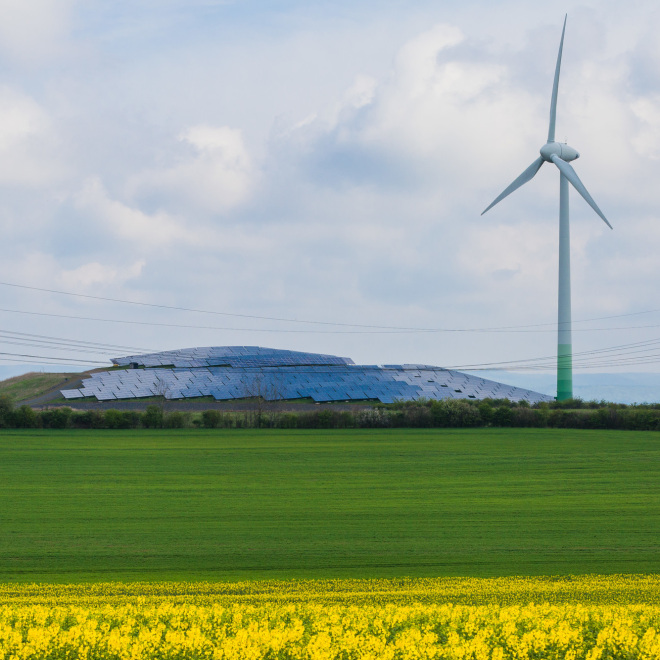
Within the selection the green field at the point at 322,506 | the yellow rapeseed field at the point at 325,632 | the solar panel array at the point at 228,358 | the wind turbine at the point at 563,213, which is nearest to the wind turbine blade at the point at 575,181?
the wind turbine at the point at 563,213

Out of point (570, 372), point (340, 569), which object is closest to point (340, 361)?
point (570, 372)

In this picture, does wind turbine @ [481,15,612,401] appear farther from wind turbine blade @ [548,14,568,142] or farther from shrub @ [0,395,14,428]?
shrub @ [0,395,14,428]

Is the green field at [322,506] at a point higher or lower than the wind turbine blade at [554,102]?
lower

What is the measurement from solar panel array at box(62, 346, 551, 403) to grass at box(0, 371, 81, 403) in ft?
22.6

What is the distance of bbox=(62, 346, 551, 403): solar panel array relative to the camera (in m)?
108

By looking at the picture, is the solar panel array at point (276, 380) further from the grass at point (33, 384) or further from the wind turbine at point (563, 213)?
the wind turbine at point (563, 213)

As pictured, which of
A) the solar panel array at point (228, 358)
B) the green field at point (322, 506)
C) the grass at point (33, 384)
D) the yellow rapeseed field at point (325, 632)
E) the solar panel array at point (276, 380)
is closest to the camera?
the yellow rapeseed field at point (325, 632)

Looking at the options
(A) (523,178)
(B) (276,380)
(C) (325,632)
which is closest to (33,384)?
(B) (276,380)

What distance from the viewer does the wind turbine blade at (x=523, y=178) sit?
296ft

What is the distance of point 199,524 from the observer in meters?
34.9

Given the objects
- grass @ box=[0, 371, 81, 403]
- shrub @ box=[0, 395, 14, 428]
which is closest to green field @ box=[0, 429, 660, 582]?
shrub @ box=[0, 395, 14, 428]

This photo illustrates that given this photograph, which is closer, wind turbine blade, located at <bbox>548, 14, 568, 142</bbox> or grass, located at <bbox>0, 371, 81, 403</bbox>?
wind turbine blade, located at <bbox>548, 14, 568, 142</bbox>

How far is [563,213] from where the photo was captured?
96812mm

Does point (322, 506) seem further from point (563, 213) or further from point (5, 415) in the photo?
point (563, 213)
